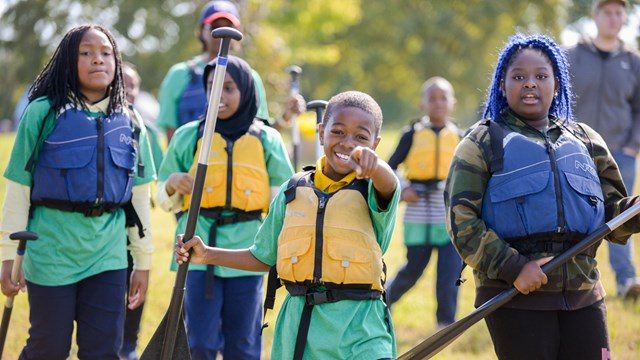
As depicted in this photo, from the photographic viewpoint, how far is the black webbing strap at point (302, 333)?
436 cm

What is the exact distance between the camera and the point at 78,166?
5.29 metres

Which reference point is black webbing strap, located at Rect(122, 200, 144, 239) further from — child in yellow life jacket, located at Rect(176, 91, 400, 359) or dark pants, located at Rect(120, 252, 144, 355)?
dark pants, located at Rect(120, 252, 144, 355)

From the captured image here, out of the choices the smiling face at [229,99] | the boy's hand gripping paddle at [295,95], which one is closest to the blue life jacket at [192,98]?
the boy's hand gripping paddle at [295,95]

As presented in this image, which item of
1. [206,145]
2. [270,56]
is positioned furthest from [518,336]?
[270,56]

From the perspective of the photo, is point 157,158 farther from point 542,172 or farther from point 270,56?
point 270,56

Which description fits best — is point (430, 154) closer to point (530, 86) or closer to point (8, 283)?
point (530, 86)

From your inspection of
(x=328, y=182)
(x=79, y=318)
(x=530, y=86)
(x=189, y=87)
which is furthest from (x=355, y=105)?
(x=189, y=87)

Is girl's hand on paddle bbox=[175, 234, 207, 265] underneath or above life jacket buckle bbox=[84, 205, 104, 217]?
underneath

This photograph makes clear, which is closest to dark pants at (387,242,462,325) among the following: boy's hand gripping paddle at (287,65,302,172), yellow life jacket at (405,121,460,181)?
yellow life jacket at (405,121,460,181)

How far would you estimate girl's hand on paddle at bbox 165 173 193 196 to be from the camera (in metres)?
5.93

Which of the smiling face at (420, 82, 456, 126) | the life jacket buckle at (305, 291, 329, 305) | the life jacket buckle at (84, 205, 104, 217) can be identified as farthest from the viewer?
the smiling face at (420, 82, 456, 126)

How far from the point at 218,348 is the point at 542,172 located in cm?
248

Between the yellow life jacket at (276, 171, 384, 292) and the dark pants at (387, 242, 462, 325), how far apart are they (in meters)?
3.92

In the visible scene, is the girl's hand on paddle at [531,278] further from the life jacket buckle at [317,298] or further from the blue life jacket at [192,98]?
the blue life jacket at [192,98]
